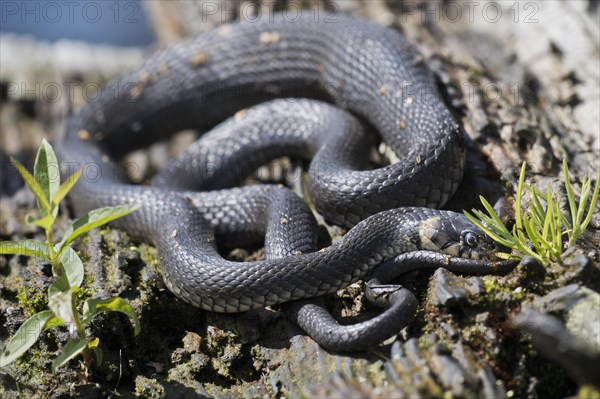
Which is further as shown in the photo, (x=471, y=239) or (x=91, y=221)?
(x=471, y=239)

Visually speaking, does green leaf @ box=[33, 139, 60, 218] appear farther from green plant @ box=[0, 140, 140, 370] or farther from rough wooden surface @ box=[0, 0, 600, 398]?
rough wooden surface @ box=[0, 0, 600, 398]

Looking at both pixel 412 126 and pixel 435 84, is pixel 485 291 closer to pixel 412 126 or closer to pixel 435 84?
pixel 412 126

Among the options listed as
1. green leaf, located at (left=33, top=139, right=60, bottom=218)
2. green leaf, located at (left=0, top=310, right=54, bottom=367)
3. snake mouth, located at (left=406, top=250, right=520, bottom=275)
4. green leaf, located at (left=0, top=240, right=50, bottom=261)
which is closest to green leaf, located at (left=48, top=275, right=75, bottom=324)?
green leaf, located at (left=0, top=310, right=54, bottom=367)

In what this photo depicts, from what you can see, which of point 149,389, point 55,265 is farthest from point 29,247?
point 149,389

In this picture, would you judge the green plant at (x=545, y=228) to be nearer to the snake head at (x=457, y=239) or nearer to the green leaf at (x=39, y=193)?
the snake head at (x=457, y=239)

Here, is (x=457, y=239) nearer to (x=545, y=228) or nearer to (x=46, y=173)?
(x=545, y=228)

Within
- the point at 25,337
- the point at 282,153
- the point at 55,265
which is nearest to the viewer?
the point at 25,337

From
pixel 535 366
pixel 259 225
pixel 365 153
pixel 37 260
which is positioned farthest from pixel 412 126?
pixel 37 260
